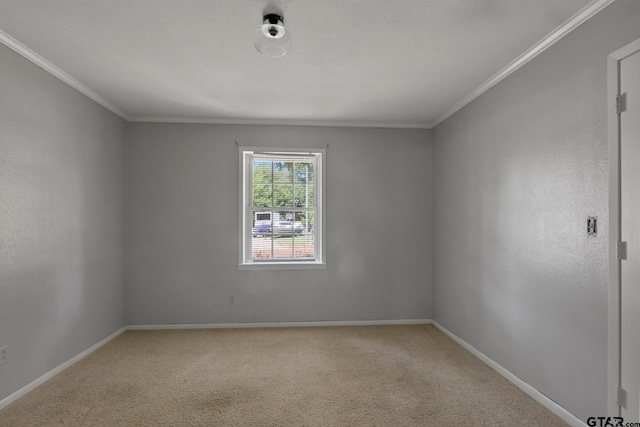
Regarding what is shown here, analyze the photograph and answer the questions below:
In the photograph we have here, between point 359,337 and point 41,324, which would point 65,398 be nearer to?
point 41,324

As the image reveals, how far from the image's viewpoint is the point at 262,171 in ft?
15.6

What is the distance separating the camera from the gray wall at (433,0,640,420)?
7.20ft

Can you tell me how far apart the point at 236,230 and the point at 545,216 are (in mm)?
3313

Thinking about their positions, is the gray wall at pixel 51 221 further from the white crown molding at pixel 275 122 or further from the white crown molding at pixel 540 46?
the white crown molding at pixel 540 46

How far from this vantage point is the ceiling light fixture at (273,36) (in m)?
2.24

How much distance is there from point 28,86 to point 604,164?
401 cm

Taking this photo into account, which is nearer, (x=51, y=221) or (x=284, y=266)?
(x=51, y=221)

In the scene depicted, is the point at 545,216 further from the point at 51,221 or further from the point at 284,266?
the point at 51,221

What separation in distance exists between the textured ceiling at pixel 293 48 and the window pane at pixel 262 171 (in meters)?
0.85

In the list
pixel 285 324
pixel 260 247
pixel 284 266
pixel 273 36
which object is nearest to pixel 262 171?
pixel 260 247

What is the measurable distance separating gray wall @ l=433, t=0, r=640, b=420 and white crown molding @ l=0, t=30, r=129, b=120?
3769 mm

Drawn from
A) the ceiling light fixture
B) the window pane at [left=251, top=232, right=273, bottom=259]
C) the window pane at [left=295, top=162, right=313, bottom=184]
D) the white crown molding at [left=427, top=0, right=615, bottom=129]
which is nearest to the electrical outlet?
the window pane at [left=251, top=232, right=273, bottom=259]

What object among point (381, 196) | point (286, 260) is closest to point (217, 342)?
point (286, 260)

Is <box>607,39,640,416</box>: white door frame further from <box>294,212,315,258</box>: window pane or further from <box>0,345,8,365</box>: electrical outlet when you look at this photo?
<box>0,345,8,365</box>: electrical outlet
